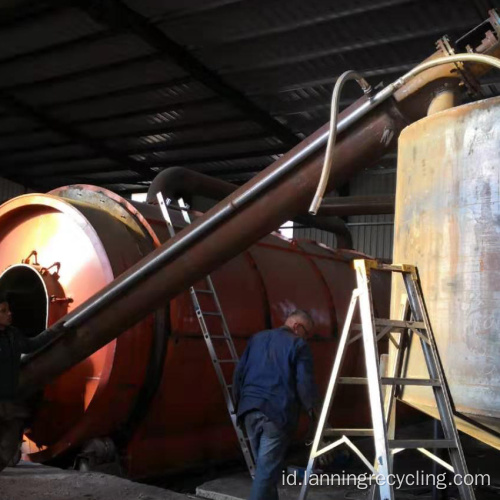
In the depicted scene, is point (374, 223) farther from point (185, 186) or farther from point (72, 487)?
point (72, 487)

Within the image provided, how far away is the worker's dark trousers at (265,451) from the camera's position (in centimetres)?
371

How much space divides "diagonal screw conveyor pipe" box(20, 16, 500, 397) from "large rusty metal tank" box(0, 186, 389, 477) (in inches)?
11.2

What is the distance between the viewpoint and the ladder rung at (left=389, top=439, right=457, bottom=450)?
2.50 m

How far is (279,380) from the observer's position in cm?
389

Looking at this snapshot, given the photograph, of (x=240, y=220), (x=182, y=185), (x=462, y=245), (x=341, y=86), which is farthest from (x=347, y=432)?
(x=182, y=185)

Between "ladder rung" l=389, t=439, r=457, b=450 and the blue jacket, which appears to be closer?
"ladder rung" l=389, t=439, r=457, b=450

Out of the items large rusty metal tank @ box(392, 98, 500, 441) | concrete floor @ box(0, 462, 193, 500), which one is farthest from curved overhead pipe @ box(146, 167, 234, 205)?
large rusty metal tank @ box(392, 98, 500, 441)

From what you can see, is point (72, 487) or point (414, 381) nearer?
point (414, 381)

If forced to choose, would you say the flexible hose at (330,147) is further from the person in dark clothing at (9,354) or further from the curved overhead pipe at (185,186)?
the curved overhead pipe at (185,186)

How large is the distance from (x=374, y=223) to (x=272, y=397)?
10339 millimetres

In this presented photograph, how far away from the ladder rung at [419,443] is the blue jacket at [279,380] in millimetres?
1310

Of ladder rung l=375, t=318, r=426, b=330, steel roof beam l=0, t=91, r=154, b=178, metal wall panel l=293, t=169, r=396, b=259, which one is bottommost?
ladder rung l=375, t=318, r=426, b=330

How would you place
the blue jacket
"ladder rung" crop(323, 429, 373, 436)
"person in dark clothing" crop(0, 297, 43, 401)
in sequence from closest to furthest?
"ladder rung" crop(323, 429, 373, 436), the blue jacket, "person in dark clothing" crop(0, 297, 43, 401)

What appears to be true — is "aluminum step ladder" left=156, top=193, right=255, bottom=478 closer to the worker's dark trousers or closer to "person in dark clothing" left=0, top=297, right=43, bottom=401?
the worker's dark trousers
